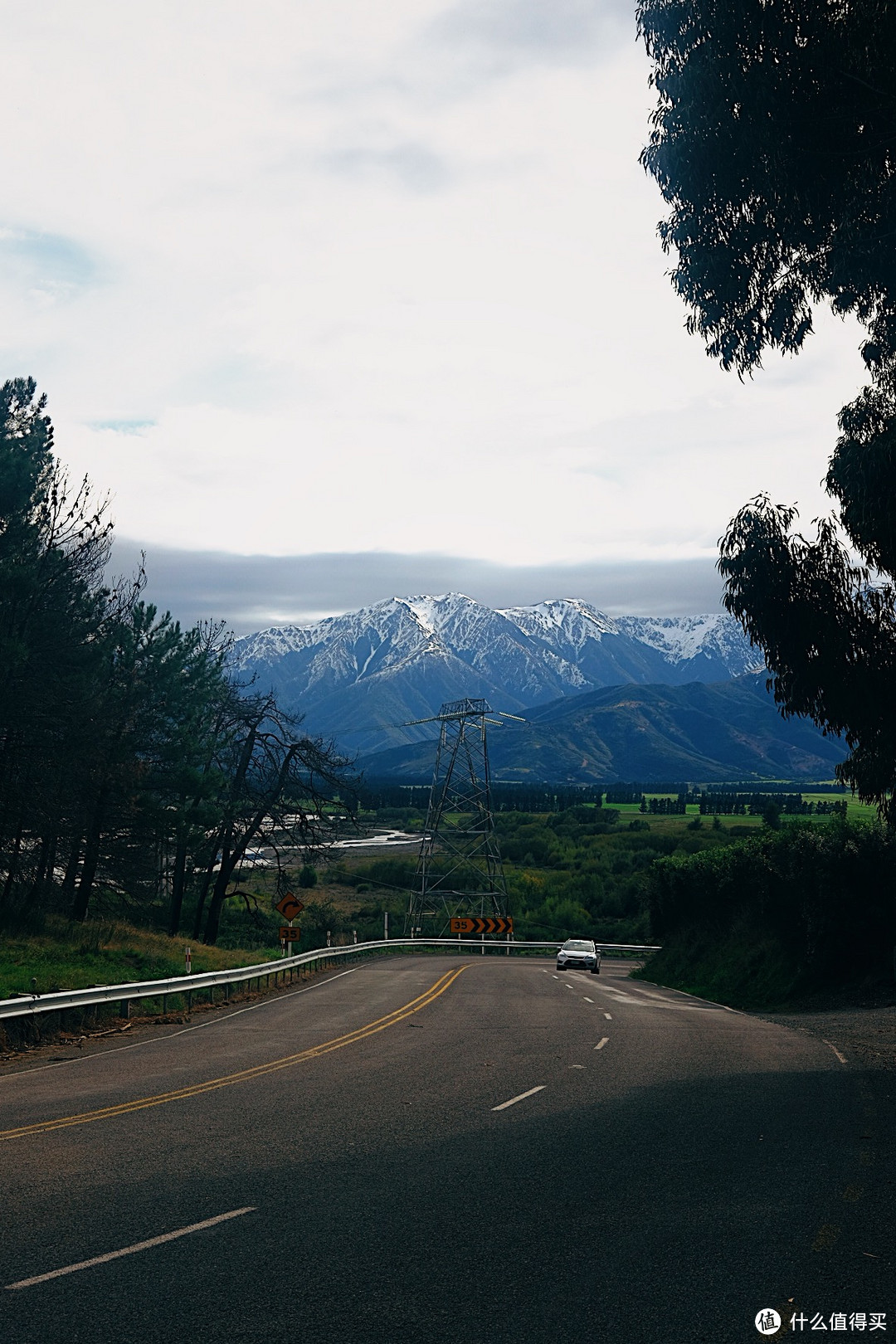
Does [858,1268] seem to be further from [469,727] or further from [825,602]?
[469,727]

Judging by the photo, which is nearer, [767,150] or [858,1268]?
[858,1268]

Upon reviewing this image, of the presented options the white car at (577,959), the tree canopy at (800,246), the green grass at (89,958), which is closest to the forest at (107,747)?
the green grass at (89,958)

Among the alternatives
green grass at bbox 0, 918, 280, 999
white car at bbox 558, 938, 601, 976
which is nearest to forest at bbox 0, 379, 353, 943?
green grass at bbox 0, 918, 280, 999

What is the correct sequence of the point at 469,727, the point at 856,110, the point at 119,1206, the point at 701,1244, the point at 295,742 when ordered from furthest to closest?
the point at 469,727 → the point at 295,742 → the point at 856,110 → the point at 119,1206 → the point at 701,1244

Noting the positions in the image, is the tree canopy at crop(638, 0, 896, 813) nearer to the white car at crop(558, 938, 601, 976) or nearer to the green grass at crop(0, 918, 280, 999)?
the green grass at crop(0, 918, 280, 999)

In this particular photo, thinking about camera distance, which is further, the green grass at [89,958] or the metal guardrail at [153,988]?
the green grass at [89,958]

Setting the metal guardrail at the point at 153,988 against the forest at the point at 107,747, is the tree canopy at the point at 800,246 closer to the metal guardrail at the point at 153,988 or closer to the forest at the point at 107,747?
the metal guardrail at the point at 153,988

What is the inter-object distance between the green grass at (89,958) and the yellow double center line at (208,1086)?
5.64 metres

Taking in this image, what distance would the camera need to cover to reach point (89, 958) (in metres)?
28.5

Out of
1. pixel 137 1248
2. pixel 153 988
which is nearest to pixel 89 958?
pixel 153 988

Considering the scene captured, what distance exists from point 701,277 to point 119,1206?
16127 millimetres

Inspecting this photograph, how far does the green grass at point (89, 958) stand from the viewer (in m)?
23.9

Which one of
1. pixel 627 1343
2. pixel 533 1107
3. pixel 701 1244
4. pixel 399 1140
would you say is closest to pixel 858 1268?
pixel 701 1244

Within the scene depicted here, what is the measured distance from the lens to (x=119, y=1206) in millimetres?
8453
